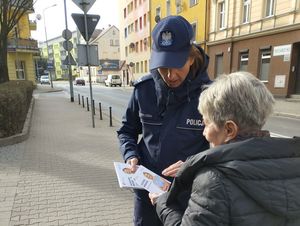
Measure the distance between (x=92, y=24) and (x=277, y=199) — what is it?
8.25 metres

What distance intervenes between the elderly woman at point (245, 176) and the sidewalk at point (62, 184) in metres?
2.57

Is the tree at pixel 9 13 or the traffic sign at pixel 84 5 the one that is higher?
the tree at pixel 9 13

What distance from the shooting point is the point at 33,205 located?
381 cm

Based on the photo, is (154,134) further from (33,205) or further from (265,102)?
(33,205)

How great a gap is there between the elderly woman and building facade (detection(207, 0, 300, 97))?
53.7ft

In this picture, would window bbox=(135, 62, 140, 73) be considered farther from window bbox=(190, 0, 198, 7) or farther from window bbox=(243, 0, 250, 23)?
window bbox=(243, 0, 250, 23)

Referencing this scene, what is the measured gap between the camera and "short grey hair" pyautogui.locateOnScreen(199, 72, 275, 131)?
49.3 inches

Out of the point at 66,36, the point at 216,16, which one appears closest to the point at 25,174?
the point at 66,36

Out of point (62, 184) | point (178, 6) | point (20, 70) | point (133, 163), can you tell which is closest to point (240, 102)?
point (133, 163)

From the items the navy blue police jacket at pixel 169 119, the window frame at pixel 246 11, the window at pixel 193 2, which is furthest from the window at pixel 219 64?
the navy blue police jacket at pixel 169 119

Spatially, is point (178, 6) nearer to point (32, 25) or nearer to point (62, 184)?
point (32, 25)

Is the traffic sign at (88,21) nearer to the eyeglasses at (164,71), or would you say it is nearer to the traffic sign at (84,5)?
the traffic sign at (84,5)

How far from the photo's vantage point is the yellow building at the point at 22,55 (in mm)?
36825

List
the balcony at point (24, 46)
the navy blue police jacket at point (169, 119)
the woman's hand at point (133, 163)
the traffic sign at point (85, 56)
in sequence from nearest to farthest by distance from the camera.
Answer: the navy blue police jacket at point (169, 119) < the woman's hand at point (133, 163) < the traffic sign at point (85, 56) < the balcony at point (24, 46)
